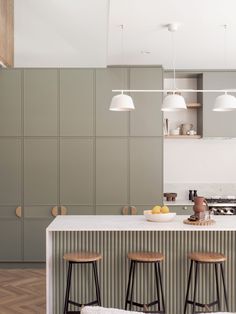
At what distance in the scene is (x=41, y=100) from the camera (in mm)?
5922

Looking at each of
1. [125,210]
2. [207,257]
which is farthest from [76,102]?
[207,257]

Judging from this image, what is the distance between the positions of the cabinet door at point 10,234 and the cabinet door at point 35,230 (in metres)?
0.09

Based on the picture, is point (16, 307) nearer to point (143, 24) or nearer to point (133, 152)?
point (133, 152)

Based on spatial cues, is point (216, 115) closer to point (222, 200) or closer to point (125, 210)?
point (222, 200)

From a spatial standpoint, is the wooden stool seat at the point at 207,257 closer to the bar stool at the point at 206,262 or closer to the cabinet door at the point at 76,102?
the bar stool at the point at 206,262

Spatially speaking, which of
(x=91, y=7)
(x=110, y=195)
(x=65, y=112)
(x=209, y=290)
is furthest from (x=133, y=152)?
(x=209, y=290)

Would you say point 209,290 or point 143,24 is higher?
point 143,24

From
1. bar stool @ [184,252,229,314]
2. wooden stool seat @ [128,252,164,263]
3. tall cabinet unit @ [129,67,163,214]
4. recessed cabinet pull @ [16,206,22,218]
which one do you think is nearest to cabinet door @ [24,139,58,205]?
recessed cabinet pull @ [16,206,22,218]

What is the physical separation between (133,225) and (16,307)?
57.8 inches

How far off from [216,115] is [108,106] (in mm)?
1565

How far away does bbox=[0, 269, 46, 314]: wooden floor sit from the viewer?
176 inches

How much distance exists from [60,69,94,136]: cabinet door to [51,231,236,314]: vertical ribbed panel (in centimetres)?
206

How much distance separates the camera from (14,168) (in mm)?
5918

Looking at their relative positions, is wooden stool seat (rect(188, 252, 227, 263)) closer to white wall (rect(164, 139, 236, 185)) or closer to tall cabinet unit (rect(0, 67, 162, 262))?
tall cabinet unit (rect(0, 67, 162, 262))
